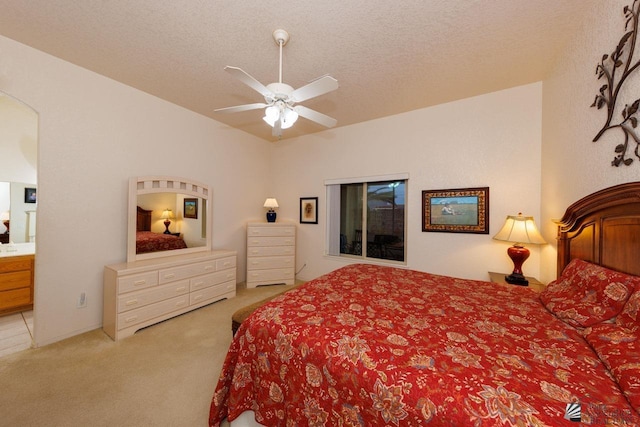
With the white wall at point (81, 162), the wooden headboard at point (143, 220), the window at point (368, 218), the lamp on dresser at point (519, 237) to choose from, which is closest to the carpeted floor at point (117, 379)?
the white wall at point (81, 162)

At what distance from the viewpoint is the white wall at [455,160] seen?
259 cm

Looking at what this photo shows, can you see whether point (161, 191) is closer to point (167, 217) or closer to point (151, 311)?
point (167, 217)

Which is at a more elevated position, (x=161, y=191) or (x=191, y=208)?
(x=161, y=191)

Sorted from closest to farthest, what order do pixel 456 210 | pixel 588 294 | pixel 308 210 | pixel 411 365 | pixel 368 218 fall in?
1. pixel 411 365
2. pixel 588 294
3. pixel 456 210
4. pixel 368 218
5. pixel 308 210

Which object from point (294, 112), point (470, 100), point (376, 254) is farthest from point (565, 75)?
point (376, 254)

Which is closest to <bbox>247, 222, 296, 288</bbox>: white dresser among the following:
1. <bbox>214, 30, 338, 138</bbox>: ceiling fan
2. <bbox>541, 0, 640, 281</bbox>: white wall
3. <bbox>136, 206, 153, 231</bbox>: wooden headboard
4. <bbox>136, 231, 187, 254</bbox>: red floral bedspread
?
<bbox>136, 231, 187, 254</bbox>: red floral bedspread

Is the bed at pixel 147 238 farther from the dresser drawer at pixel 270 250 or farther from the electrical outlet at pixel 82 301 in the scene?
the dresser drawer at pixel 270 250

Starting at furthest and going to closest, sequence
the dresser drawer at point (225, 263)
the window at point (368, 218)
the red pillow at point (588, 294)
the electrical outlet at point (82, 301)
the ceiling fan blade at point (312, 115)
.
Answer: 1. the window at point (368, 218)
2. the dresser drawer at point (225, 263)
3. the electrical outlet at point (82, 301)
4. the ceiling fan blade at point (312, 115)
5. the red pillow at point (588, 294)

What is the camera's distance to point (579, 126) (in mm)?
1794

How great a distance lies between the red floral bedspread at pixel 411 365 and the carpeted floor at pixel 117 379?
50cm

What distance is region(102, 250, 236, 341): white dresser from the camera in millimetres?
2309

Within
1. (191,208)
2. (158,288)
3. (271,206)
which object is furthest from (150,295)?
(271,206)

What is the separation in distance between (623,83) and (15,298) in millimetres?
5791

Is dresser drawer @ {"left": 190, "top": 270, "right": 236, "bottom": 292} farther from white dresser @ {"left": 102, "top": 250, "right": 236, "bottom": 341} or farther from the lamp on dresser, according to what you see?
the lamp on dresser
